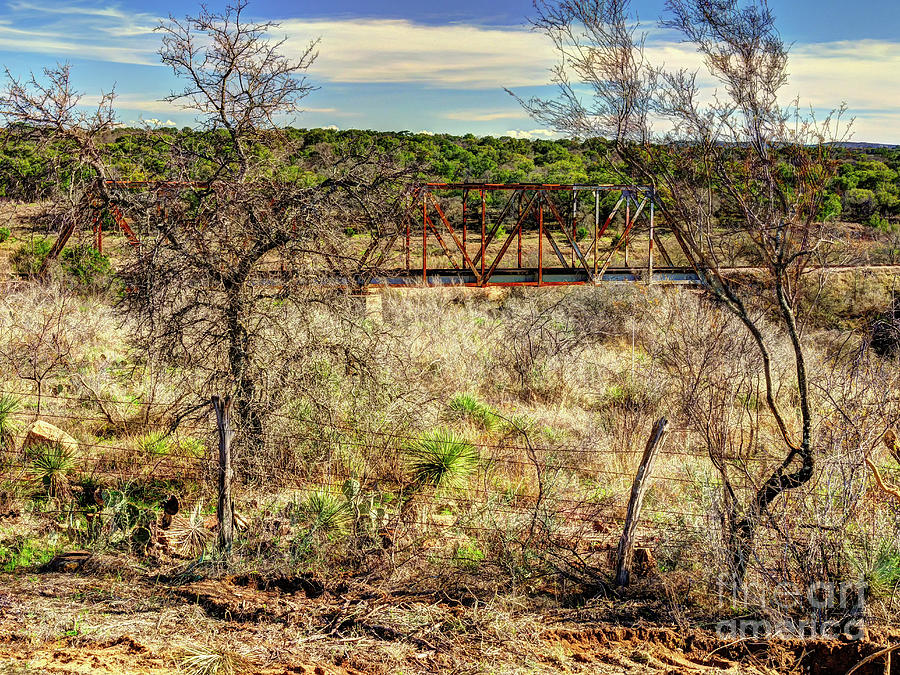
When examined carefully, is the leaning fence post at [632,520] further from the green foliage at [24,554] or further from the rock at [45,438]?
the rock at [45,438]

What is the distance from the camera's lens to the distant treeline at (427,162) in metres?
7.14

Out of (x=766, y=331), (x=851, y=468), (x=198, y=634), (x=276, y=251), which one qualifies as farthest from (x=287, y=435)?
(x=766, y=331)

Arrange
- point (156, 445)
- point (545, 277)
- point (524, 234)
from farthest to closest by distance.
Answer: point (524, 234), point (545, 277), point (156, 445)

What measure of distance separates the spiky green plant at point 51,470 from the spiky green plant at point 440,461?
133 inches

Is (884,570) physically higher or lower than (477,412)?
lower

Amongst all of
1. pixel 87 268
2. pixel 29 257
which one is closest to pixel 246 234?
pixel 87 268

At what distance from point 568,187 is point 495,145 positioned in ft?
117

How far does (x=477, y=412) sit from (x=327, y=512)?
342 cm

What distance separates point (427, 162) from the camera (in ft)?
30.2

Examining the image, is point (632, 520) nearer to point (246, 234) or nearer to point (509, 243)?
point (246, 234)

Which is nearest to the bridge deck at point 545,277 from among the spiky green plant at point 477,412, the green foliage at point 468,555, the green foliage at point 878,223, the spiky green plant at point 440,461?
the spiky green plant at point 477,412

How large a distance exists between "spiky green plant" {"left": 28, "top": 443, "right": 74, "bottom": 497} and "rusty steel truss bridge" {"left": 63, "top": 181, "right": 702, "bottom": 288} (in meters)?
2.10

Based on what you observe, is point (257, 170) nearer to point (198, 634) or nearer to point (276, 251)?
point (276, 251)

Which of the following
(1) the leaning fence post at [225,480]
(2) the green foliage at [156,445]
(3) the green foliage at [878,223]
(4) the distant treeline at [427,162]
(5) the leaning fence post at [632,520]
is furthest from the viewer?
Answer: (3) the green foliage at [878,223]
